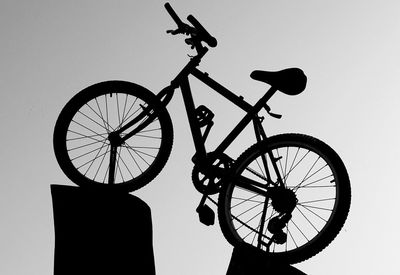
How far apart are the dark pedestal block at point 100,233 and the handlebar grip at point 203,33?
188 cm

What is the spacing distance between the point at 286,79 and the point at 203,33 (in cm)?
113

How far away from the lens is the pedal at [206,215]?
5289 mm

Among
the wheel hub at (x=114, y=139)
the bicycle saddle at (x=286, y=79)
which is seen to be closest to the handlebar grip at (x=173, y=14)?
the bicycle saddle at (x=286, y=79)

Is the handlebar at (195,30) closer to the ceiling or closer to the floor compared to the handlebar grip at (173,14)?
closer to the floor

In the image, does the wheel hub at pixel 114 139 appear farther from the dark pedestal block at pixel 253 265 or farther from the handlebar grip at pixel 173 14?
the dark pedestal block at pixel 253 265

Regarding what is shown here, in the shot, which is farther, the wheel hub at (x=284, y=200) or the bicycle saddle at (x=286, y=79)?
the bicycle saddle at (x=286, y=79)

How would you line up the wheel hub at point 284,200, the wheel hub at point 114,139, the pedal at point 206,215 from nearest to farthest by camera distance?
the wheel hub at point 284,200
the pedal at point 206,215
the wheel hub at point 114,139

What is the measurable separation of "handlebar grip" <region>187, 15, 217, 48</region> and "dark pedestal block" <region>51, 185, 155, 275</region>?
188 cm

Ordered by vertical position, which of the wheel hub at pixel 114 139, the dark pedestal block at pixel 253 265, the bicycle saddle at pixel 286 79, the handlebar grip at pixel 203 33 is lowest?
the dark pedestal block at pixel 253 265

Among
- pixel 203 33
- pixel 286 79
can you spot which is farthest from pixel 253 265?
pixel 203 33

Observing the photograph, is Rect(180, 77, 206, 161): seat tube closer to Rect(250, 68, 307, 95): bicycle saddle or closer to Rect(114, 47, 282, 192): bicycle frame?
Rect(114, 47, 282, 192): bicycle frame

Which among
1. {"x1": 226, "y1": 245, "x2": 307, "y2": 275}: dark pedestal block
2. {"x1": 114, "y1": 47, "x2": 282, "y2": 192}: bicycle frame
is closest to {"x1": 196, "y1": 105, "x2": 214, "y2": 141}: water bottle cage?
{"x1": 114, "y1": 47, "x2": 282, "y2": 192}: bicycle frame

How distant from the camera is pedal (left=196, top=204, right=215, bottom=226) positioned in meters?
5.29

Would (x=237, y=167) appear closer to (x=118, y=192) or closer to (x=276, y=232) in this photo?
(x=276, y=232)
